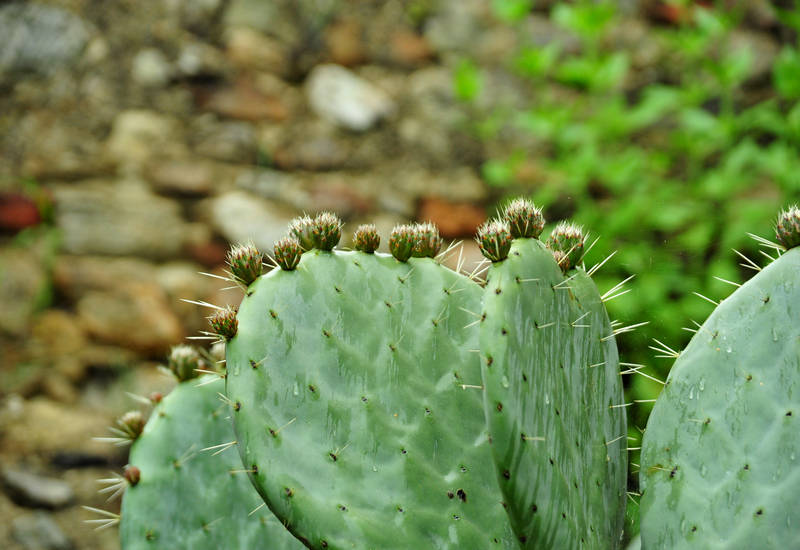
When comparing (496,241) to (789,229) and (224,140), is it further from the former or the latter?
(224,140)

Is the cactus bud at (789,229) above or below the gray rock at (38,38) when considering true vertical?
above

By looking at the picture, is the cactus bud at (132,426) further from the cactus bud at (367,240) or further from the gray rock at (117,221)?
the gray rock at (117,221)

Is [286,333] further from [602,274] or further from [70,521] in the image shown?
[70,521]

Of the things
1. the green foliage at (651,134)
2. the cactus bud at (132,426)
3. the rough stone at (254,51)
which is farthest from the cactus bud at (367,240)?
the rough stone at (254,51)

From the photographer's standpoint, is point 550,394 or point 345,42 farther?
point 345,42

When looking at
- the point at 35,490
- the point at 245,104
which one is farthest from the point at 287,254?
the point at 245,104

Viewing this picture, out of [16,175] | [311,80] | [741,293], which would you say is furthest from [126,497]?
[311,80]
